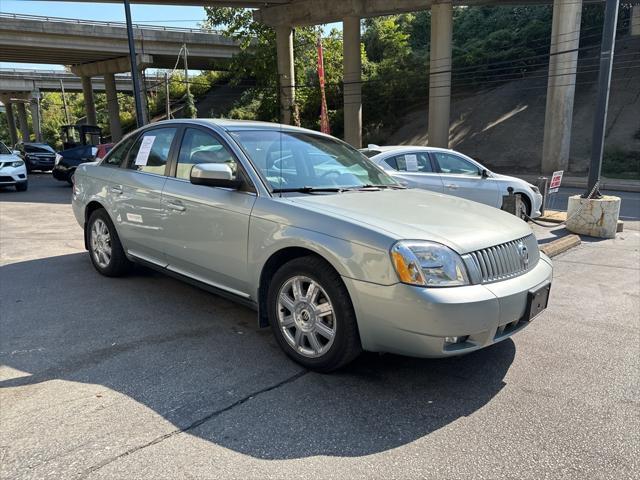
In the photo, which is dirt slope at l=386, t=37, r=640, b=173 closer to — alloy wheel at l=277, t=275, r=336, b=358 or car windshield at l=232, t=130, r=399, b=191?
car windshield at l=232, t=130, r=399, b=191

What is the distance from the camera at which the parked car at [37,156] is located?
78.0ft

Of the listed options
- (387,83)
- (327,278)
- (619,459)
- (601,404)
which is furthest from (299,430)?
(387,83)

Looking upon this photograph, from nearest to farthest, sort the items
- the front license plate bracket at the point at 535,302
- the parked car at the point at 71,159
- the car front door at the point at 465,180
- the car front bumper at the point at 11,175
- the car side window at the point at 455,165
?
the front license plate bracket at the point at 535,302, the car front door at the point at 465,180, the car side window at the point at 455,165, the car front bumper at the point at 11,175, the parked car at the point at 71,159

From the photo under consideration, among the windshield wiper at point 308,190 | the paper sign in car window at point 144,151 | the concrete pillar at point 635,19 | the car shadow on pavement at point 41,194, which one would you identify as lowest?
the car shadow on pavement at point 41,194

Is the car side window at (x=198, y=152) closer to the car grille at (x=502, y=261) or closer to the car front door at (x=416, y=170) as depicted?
the car grille at (x=502, y=261)

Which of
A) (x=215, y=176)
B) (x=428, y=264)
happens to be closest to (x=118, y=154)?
(x=215, y=176)

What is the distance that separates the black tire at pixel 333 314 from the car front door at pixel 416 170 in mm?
5183

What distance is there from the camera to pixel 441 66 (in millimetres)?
24859

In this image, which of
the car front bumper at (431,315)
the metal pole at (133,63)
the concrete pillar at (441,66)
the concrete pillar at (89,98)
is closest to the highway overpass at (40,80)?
the concrete pillar at (89,98)

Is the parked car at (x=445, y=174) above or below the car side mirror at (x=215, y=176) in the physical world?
below

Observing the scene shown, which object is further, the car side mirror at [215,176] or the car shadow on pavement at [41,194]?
the car shadow on pavement at [41,194]

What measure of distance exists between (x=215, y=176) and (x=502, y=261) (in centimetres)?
208

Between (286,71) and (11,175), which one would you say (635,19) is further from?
(11,175)

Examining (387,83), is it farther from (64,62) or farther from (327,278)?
(327,278)
